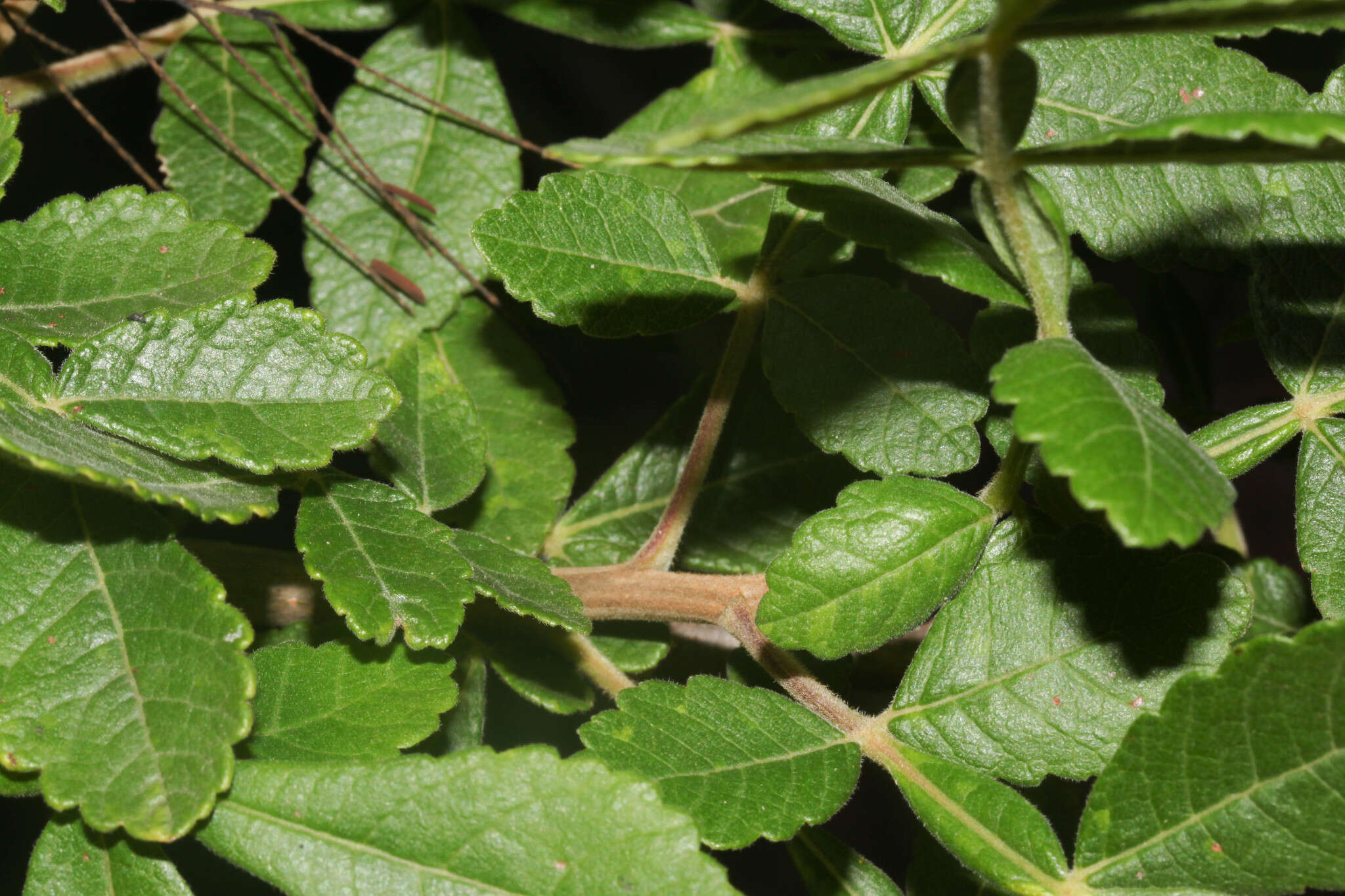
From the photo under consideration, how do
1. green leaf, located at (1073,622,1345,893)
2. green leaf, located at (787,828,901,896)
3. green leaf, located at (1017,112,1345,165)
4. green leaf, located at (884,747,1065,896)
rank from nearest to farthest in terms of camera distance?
1. green leaf, located at (1017,112,1345,165)
2. green leaf, located at (1073,622,1345,893)
3. green leaf, located at (884,747,1065,896)
4. green leaf, located at (787,828,901,896)

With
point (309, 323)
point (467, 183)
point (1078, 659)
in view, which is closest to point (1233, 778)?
point (1078, 659)

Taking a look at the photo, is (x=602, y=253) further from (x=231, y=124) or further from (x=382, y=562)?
(x=231, y=124)

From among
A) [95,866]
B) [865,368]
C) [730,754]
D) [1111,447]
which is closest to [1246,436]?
[865,368]

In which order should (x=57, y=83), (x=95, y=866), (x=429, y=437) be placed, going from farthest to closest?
(x=57, y=83) → (x=429, y=437) → (x=95, y=866)

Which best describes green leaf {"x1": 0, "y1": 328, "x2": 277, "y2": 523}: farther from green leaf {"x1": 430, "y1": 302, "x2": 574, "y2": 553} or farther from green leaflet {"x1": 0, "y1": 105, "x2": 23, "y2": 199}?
green leaf {"x1": 430, "y1": 302, "x2": 574, "y2": 553}

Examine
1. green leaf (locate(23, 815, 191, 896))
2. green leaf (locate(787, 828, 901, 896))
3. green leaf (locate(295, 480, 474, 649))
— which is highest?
green leaf (locate(295, 480, 474, 649))

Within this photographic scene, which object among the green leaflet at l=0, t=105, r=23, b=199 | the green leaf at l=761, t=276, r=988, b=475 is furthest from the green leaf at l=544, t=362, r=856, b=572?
the green leaflet at l=0, t=105, r=23, b=199

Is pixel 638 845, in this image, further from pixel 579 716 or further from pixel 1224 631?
pixel 579 716
